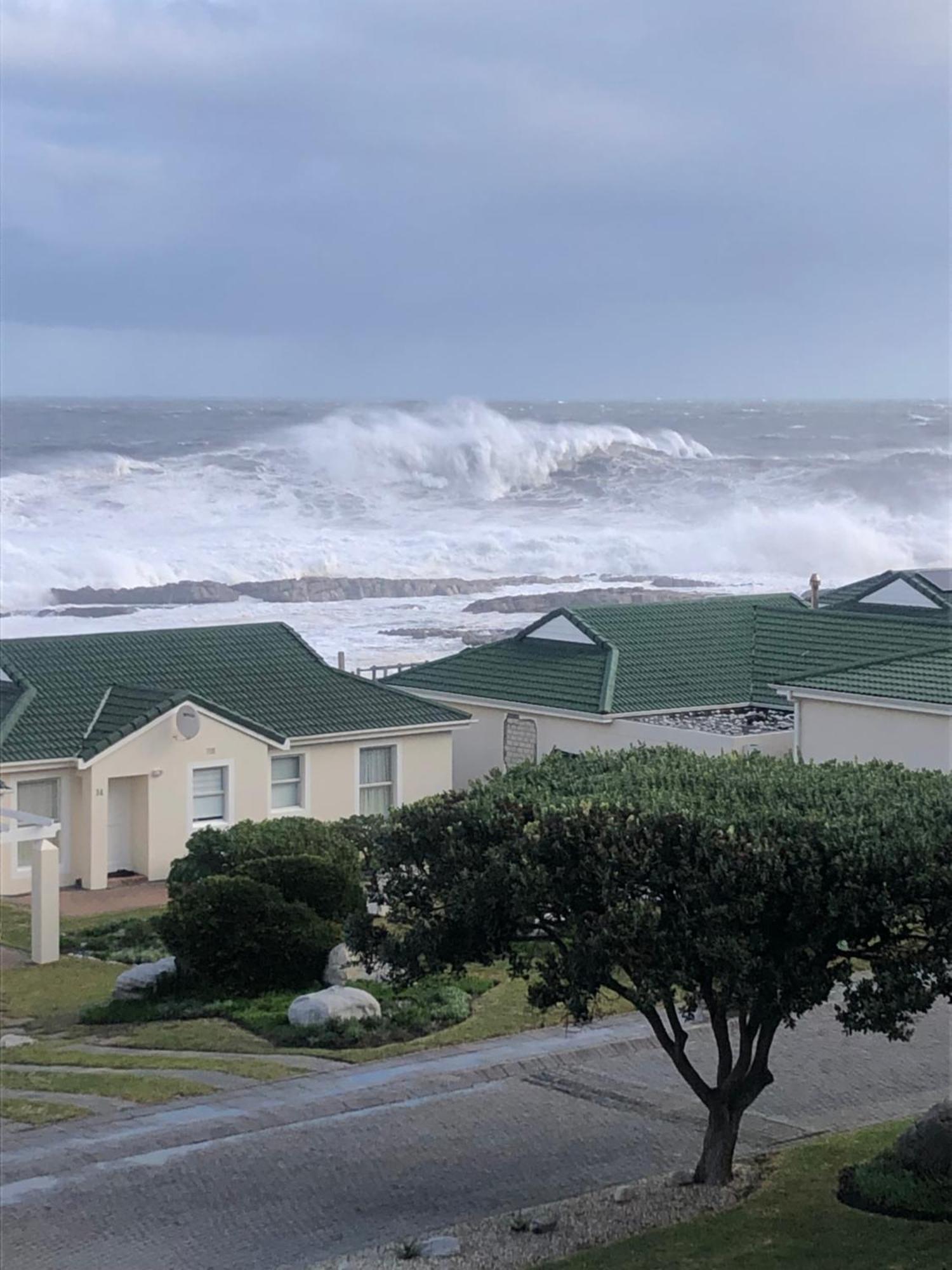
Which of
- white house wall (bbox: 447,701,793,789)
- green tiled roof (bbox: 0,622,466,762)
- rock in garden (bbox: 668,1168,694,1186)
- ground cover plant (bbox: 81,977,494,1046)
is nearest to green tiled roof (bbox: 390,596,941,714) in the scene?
white house wall (bbox: 447,701,793,789)

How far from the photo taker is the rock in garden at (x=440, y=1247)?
436 inches

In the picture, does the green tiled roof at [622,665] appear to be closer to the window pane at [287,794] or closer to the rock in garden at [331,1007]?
the window pane at [287,794]

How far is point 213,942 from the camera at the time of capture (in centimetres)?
1870

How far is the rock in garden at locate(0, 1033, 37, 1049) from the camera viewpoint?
16750 mm

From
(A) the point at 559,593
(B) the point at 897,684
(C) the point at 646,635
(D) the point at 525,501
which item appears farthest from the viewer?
(D) the point at 525,501

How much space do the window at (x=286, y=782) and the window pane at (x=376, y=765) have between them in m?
1.05

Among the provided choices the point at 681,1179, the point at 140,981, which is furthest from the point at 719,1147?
the point at 140,981

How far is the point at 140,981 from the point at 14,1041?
6.26 feet

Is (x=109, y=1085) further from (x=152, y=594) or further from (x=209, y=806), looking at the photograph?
(x=152, y=594)

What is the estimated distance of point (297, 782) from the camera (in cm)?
2606

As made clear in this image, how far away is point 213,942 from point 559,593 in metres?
50.4

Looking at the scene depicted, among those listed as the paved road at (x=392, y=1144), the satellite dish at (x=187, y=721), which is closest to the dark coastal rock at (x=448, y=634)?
the satellite dish at (x=187, y=721)

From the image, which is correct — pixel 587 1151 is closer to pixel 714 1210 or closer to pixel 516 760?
pixel 714 1210

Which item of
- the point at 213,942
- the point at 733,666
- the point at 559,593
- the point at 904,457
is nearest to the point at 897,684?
the point at 733,666
